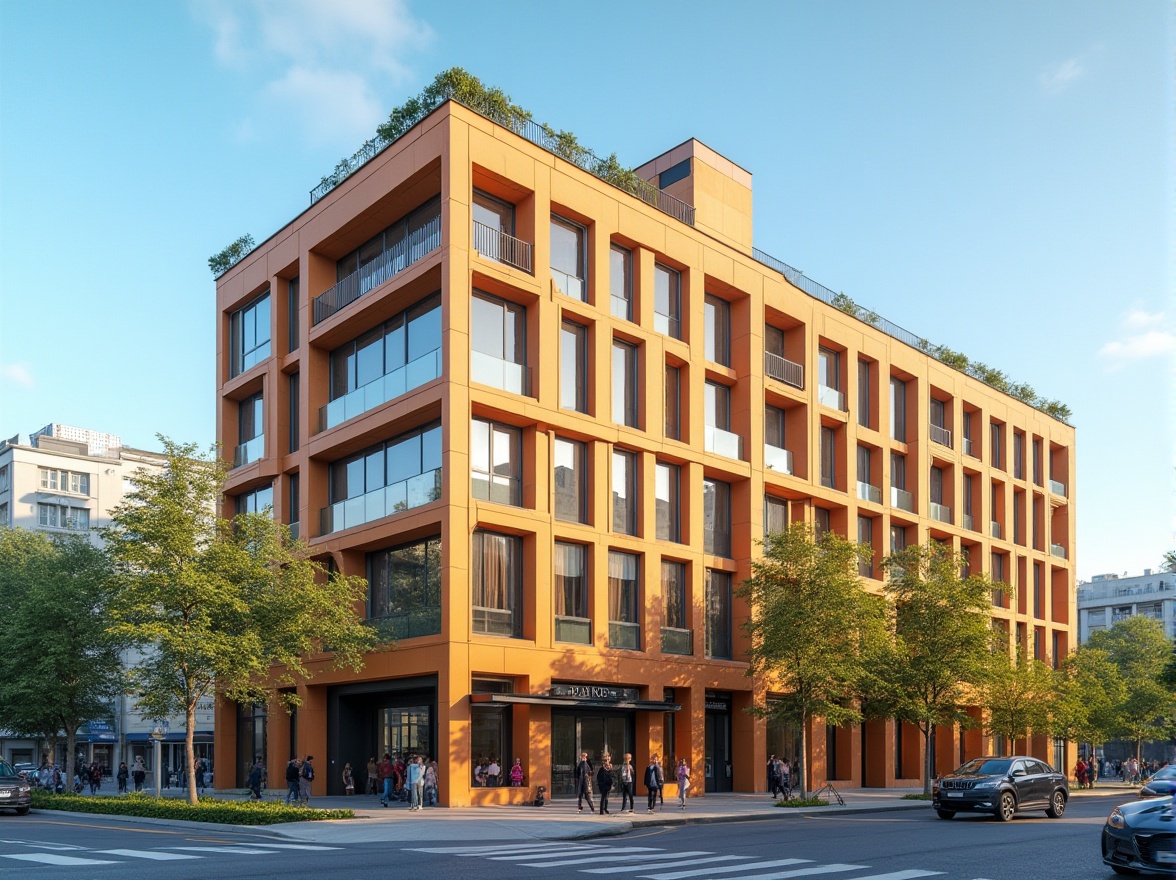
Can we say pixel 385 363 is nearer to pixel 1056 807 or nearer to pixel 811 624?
pixel 811 624

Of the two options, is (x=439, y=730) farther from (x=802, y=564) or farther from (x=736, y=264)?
(x=736, y=264)

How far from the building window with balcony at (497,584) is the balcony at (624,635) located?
3.83 metres

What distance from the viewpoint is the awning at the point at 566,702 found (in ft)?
111

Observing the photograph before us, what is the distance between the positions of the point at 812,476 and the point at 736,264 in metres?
9.44

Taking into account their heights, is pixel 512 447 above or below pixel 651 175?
below

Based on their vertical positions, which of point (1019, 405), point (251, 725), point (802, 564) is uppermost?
point (1019, 405)

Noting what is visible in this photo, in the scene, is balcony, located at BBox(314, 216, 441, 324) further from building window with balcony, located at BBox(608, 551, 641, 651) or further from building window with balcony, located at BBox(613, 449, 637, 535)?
building window with balcony, located at BBox(608, 551, 641, 651)

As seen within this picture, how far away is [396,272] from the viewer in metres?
38.9

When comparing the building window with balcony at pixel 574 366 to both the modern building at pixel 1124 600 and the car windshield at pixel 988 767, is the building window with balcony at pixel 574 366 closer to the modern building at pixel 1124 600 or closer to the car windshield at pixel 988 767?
the car windshield at pixel 988 767

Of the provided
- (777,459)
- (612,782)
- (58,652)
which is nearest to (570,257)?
(777,459)

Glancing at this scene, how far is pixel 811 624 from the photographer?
3681 centimetres

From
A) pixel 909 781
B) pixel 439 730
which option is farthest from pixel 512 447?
pixel 909 781

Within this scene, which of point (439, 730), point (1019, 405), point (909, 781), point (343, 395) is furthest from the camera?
point (1019, 405)

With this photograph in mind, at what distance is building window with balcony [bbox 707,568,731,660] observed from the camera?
1716 inches
